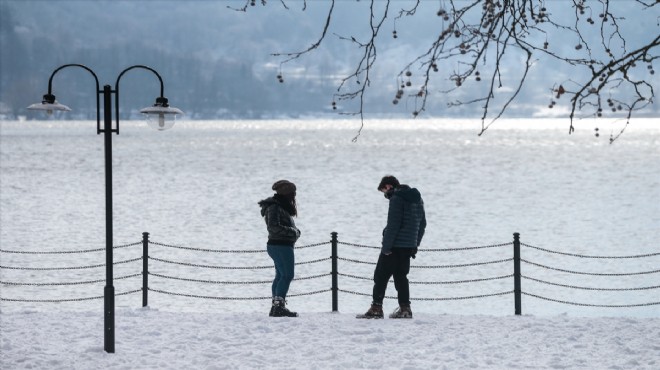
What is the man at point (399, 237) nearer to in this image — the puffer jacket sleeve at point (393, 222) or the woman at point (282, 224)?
the puffer jacket sleeve at point (393, 222)

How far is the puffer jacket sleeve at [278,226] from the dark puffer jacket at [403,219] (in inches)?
45.8

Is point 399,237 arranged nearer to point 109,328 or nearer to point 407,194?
point 407,194

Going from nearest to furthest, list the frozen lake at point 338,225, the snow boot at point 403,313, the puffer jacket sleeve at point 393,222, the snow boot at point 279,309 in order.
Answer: the puffer jacket sleeve at point 393,222, the snow boot at point 403,313, the snow boot at point 279,309, the frozen lake at point 338,225

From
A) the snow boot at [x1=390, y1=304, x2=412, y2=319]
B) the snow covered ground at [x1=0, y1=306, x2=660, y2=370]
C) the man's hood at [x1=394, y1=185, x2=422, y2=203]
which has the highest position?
the man's hood at [x1=394, y1=185, x2=422, y2=203]

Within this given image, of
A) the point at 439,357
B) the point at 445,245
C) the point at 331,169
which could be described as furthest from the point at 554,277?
the point at 331,169

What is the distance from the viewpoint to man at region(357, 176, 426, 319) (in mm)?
11234

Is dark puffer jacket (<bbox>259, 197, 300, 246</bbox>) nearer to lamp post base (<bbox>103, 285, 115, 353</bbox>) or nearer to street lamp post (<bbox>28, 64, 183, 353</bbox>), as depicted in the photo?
street lamp post (<bbox>28, 64, 183, 353</bbox>)

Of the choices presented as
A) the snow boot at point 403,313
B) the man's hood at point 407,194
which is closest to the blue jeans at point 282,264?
the snow boot at point 403,313

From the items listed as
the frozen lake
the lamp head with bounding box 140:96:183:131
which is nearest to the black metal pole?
the lamp head with bounding box 140:96:183:131

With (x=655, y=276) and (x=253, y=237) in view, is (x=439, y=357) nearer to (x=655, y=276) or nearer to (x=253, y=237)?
(x=655, y=276)

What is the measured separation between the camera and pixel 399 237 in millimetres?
11406

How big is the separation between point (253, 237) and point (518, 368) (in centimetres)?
3222

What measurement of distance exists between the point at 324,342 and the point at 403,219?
1929 millimetres

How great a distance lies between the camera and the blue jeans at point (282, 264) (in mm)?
11695
